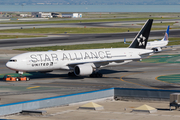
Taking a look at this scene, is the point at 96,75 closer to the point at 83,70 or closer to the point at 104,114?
the point at 83,70

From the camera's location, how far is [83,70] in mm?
54688

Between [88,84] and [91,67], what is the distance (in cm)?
534

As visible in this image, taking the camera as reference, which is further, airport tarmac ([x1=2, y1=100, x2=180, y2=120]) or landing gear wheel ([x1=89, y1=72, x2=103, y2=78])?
landing gear wheel ([x1=89, y1=72, x2=103, y2=78])

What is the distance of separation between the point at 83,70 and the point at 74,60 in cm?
281

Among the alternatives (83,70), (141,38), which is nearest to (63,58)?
(83,70)

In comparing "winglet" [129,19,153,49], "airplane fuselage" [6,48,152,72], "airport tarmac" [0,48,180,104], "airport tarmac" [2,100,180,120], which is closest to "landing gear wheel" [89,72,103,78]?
"airport tarmac" [0,48,180,104]

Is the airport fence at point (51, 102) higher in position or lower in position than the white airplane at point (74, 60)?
lower

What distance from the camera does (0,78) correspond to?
2247 inches

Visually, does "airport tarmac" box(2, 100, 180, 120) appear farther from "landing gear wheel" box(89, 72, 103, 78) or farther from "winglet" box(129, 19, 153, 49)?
"winglet" box(129, 19, 153, 49)

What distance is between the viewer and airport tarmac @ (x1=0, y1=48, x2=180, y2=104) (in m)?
43.0

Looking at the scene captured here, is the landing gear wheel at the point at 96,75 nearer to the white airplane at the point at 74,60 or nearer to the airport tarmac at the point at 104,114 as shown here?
the white airplane at the point at 74,60

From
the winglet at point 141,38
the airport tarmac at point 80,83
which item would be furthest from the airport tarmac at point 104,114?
the winglet at point 141,38

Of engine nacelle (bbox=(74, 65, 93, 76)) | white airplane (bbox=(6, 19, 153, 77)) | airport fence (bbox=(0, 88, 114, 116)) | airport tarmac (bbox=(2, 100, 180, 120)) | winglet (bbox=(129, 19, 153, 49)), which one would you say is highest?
winglet (bbox=(129, 19, 153, 49))

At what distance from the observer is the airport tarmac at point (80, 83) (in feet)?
141
